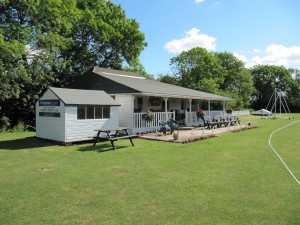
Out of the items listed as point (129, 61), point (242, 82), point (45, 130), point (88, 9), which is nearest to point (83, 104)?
point (45, 130)

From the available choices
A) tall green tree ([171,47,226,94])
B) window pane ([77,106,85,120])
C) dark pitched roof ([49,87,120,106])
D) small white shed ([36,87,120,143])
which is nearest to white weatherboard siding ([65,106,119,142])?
small white shed ([36,87,120,143])

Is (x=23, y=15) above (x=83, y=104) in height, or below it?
above

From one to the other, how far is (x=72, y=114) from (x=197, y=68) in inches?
1714

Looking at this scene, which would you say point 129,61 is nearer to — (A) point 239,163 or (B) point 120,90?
(B) point 120,90

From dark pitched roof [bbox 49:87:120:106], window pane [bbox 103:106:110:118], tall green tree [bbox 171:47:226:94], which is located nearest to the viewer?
dark pitched roof [bbox 49:87:120:106]

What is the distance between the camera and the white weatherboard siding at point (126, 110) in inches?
650

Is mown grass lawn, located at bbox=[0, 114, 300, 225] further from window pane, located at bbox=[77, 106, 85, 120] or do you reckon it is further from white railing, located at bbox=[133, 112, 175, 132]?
white railing, located at bbox=[133, 112, 175, 132]

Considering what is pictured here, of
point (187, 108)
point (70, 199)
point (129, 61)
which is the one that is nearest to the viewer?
point (70, 199)

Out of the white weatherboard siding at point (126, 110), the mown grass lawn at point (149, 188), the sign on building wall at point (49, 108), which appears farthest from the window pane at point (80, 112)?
the white weatherboard siding at point (126, 110)

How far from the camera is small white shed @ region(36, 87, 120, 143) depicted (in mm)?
12836

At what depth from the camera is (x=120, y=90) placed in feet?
56.0

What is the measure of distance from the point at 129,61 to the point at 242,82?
42.5m

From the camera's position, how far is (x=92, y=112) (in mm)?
14000

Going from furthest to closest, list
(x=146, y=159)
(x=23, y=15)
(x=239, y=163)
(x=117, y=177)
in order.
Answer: (x=23, y=15) → (x=146, y=159) → (x=239, y=163) → (x=117, y=177)
